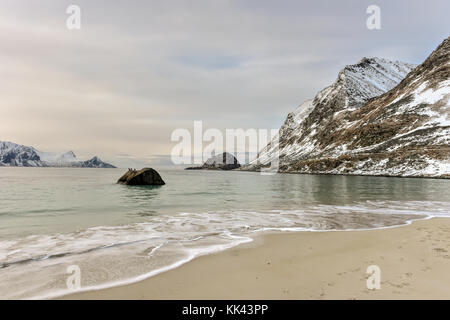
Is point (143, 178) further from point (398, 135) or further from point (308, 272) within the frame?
point (398, 135)

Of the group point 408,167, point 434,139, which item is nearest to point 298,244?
point 408,167

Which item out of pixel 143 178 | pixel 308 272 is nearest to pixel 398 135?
pixel 143 178

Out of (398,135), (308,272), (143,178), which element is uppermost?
(398,135)

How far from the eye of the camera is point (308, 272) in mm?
6188

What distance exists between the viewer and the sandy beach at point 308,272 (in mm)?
5094

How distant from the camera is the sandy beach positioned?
5094mm

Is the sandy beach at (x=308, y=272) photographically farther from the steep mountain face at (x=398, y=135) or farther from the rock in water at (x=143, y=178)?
the steep mountain face at (x=398, y=135)

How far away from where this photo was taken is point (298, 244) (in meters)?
8.85

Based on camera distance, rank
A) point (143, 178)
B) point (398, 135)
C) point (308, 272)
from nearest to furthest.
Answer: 1. point (308, 272)
2. point (143, 178)
3. point (398, 135)

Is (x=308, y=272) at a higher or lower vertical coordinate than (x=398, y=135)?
lower

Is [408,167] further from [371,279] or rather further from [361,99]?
[361,99]

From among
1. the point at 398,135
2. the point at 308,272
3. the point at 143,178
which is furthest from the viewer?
the point at 398,135
